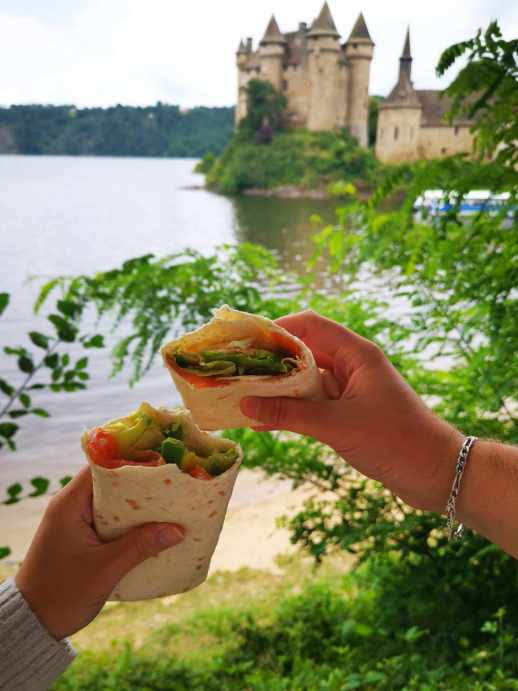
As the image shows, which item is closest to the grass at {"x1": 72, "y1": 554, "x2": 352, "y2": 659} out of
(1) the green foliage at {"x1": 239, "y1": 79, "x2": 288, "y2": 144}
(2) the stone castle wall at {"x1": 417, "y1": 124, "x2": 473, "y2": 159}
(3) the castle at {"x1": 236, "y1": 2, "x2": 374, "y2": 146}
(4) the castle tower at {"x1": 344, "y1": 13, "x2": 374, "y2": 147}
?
(2) the stone castle wall at {"x1": 417, "y1": 124, "x2": 473, "y2": 159}

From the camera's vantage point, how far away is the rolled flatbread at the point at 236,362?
51.7 inches

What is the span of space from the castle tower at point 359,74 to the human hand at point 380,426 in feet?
138

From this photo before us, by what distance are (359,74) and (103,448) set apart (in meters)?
44.8

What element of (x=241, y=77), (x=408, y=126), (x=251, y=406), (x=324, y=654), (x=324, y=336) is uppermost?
(x=241, y=77)

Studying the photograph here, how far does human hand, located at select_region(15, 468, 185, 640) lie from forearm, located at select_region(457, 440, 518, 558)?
0.58 meters

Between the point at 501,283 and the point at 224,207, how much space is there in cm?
2608

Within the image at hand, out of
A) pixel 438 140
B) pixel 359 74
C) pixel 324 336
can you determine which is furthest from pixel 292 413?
pixel 359 74

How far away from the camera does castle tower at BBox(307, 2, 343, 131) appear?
129ft

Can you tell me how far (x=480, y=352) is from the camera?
2.41 meters

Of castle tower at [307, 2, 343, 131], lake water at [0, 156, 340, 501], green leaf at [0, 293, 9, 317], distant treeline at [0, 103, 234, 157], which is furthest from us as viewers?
castle tower at [307, 2, 343, 131]

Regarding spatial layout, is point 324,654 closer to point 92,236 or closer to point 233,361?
point 233,361

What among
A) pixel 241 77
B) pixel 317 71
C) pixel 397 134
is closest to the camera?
pixel 397 134

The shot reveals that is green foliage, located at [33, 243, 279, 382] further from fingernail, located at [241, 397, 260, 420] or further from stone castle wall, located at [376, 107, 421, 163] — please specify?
stone castle wall, located at [376, 107, 421, 163]

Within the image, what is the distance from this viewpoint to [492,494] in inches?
48.2
